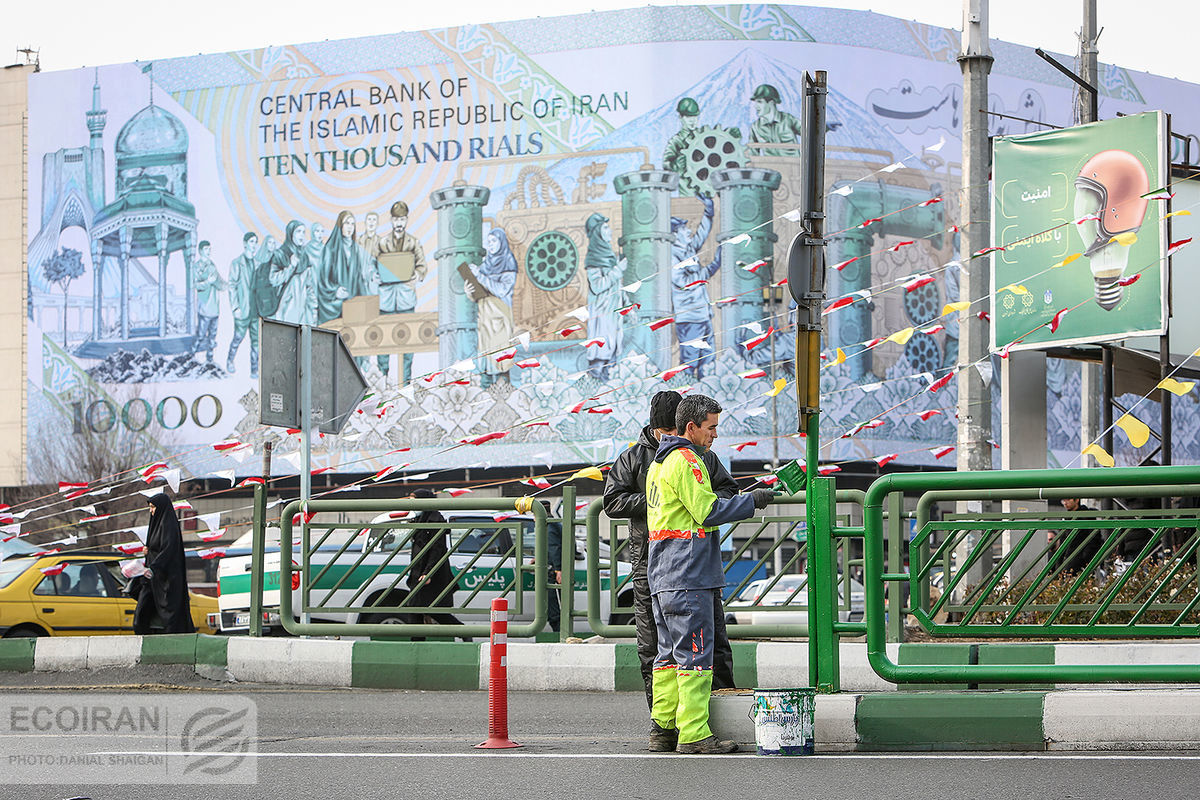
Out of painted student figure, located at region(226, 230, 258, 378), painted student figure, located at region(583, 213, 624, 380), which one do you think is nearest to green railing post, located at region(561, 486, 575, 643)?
painted student figure, located at region(583, 213, 624, 380)

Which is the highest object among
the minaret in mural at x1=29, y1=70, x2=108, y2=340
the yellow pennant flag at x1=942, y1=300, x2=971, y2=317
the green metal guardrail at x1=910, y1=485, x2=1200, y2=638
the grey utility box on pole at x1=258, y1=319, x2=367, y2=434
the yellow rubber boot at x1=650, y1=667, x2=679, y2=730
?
the minaret in mural at x1=29, y1=70, x2=108, y2=340

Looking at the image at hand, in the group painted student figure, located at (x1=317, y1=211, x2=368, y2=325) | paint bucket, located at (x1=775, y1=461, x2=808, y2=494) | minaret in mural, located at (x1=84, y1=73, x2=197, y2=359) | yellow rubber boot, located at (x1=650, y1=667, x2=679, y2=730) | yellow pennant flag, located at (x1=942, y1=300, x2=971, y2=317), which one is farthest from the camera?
minaret in mural, located at (x1=84, y1=73, x2=197, y2=359)

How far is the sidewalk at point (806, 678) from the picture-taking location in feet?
24.0

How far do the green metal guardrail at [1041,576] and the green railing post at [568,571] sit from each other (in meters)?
2.57

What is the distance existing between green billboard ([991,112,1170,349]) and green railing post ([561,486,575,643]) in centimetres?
816

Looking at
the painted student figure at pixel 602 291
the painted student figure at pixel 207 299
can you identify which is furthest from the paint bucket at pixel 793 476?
the painted student figure at pixel 207 299

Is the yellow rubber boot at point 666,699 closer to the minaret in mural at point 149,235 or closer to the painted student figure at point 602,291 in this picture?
the painted student figure at point 602,291

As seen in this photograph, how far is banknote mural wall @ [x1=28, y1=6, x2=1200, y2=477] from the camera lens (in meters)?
55.7

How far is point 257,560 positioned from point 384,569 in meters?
1.04

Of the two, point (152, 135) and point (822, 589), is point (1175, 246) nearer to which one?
point (822, 589)

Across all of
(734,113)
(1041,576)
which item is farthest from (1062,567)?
(734,113)

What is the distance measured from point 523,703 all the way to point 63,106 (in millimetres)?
57276

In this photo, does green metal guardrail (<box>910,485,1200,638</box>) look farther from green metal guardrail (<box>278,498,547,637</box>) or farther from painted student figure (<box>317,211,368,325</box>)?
painted student figure (<box>317,211,368,325</box>)

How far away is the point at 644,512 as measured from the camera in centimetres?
822
